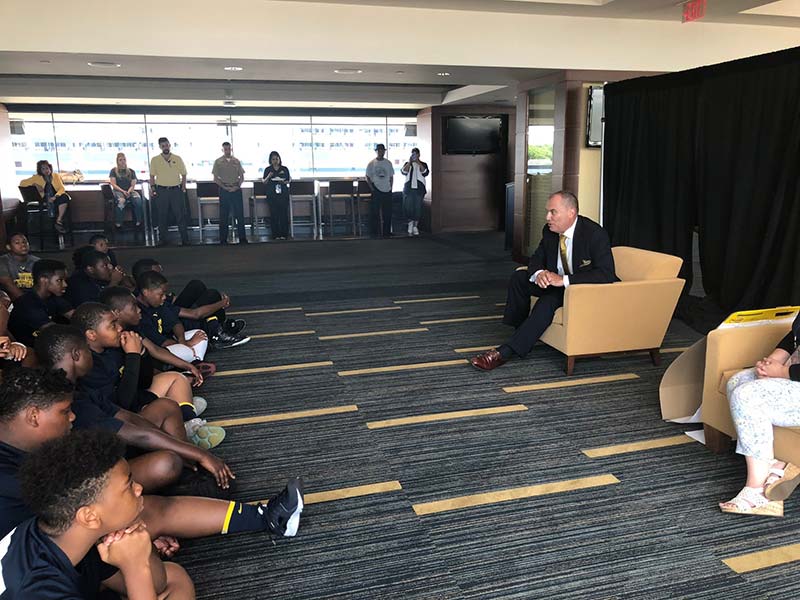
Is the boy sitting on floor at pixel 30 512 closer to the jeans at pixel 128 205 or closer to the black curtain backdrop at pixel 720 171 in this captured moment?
the black curtain backdrop at pixel 720 171

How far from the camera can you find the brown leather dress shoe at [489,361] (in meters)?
4.27

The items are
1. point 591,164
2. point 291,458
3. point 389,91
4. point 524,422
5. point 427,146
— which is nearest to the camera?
point 291,458

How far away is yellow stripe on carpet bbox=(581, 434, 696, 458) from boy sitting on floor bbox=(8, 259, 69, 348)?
10.1 ft

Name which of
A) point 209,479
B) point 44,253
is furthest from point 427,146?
point 209,479

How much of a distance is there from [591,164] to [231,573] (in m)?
6.39

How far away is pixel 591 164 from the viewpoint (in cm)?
738

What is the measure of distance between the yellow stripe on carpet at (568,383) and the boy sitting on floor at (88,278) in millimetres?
→ 2956

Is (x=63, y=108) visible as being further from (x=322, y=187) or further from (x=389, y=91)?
(x=389, y=91)

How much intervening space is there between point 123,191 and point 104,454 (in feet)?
37.2

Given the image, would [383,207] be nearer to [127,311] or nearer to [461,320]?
[461,320]

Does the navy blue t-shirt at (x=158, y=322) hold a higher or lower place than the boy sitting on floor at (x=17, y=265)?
lower

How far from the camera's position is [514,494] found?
2.75 metres

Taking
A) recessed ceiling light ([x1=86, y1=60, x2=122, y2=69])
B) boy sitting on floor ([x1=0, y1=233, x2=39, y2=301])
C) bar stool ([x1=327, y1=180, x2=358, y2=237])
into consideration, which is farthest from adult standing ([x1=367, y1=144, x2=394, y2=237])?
boy sitting on floor ([x1=0, y1=233, x2=39, y2=301])

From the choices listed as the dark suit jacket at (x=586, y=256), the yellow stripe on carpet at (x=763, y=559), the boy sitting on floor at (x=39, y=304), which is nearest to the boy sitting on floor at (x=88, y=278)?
the boy sitting on floor at (x=39, y=304)
